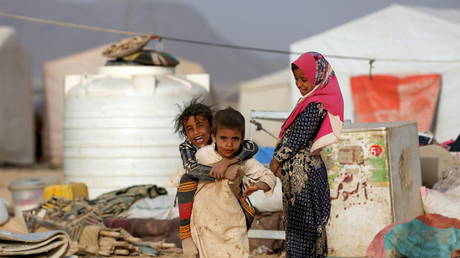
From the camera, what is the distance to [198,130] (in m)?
3.25

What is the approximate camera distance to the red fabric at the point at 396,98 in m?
8.59

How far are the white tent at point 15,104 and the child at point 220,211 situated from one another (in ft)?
36.3

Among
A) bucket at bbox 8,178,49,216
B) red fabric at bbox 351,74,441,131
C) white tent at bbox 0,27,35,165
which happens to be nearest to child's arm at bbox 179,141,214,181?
bucket at bbox 8,178,49,216

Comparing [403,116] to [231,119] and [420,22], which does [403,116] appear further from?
[231,119]

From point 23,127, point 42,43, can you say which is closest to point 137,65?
point 23,127

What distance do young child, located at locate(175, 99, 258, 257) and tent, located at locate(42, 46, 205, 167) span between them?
11094mm

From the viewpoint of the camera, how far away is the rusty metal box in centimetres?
473

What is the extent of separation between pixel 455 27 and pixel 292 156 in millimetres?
6104

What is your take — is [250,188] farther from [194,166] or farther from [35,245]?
[35,245]

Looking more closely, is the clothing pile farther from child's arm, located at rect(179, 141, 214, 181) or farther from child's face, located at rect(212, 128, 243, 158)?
child's face, located at rect(212, 128, 243, 158)

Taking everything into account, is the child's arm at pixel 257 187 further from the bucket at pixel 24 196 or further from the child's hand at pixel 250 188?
the bucket at pixel 24 196

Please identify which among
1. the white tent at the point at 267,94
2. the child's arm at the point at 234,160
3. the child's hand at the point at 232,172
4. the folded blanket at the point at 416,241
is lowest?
the folded blanket at the point at 416,241

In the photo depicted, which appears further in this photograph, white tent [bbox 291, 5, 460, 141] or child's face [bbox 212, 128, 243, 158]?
white tent [bbox 291, 5, 460, 141]

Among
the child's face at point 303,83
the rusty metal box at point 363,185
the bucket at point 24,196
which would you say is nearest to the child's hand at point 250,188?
the child's face at point 303,83
